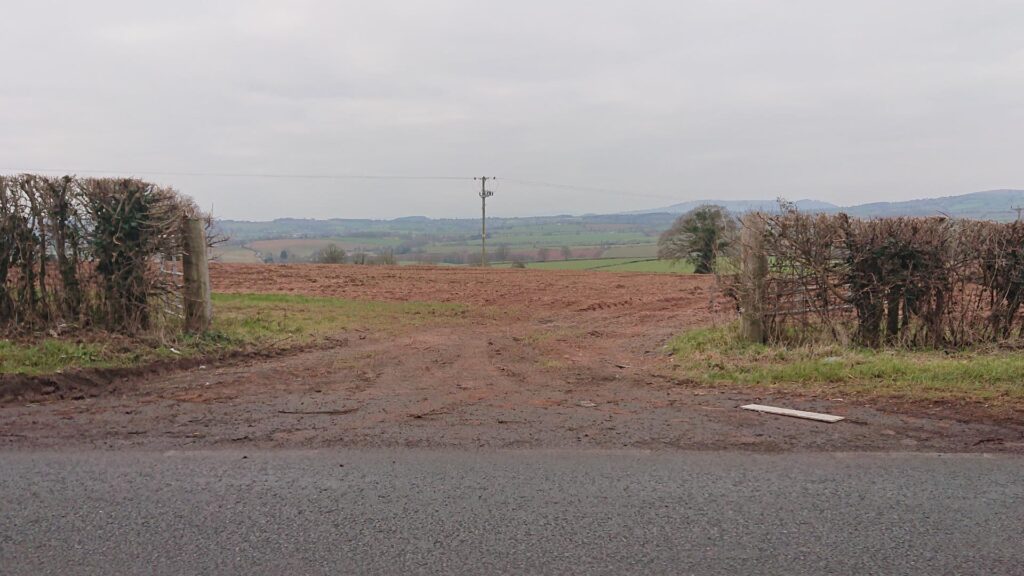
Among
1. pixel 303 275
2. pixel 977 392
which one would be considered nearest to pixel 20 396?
pixel 977 392

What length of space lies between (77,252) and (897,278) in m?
11.9

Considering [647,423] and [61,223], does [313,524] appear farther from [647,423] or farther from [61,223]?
[61,223]

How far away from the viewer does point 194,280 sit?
11.2 metres

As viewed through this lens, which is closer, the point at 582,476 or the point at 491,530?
the point at 491,530

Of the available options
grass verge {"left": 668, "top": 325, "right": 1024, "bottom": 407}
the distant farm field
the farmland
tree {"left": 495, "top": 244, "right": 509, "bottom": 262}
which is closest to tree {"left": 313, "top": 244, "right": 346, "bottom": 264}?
the farmland

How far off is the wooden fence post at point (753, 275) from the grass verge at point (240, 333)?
22.7ft

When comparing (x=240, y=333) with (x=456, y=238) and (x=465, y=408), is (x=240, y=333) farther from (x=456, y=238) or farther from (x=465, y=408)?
(x=456, y=238)

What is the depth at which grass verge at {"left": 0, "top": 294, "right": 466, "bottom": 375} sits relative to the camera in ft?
29.2

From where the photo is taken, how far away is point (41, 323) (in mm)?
10219

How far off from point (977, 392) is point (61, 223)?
11955 millimetres

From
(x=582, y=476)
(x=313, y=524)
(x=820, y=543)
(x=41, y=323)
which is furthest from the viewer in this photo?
(x=41, y=323)

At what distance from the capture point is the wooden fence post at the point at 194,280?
1117 cm

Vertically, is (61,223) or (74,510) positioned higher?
(61,223)

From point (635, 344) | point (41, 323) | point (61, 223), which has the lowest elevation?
point (635, 344)
